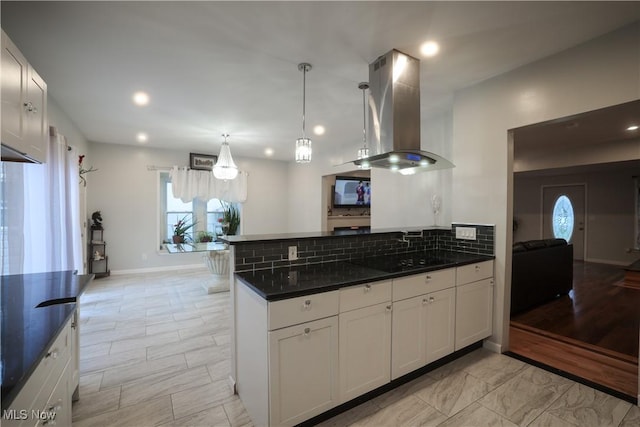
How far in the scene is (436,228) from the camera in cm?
315

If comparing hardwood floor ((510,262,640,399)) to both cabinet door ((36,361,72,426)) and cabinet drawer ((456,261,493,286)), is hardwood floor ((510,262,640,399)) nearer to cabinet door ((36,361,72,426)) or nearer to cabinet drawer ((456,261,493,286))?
cabinet drawer ((456,261,493,286))

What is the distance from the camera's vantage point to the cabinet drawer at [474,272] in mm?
2418

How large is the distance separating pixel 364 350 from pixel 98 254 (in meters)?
5.49

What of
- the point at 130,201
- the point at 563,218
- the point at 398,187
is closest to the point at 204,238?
the point at 130,201

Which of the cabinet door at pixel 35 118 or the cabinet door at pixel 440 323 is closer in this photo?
the cabinet door at pixel 35 118

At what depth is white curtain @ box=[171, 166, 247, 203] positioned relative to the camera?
6004 millimetres

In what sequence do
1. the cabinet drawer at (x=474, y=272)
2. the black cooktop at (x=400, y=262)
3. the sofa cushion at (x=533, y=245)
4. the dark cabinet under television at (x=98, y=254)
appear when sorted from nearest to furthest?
the black cooktop at (x=400, y=262)
the cabinet drawer at (x=474, y=272)
the sofa cushion at (x=533, y=245)
the dark cabinet under television at (x=98, y=254)

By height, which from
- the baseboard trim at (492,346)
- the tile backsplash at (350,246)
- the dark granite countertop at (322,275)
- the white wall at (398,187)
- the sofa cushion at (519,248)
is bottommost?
the baseboard trim at (492,346)

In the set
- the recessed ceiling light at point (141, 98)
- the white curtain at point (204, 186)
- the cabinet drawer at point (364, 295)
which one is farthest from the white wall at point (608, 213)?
the recessed ceiling light at point (141, 98)

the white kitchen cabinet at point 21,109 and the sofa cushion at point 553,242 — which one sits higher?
the white kitchen cabinet at point 21,109

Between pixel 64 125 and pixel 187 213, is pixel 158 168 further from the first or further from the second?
pixel 64 125

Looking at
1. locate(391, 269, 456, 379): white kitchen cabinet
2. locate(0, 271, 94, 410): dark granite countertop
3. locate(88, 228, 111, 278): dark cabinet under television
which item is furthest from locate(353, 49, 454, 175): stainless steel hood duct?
locate(88, 228, 111, 278): dark cabinet under television

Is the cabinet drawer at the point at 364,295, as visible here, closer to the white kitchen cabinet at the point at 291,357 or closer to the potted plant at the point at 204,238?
the white kitchen cabinet at the point at 291,357

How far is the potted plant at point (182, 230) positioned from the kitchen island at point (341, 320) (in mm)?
4106
